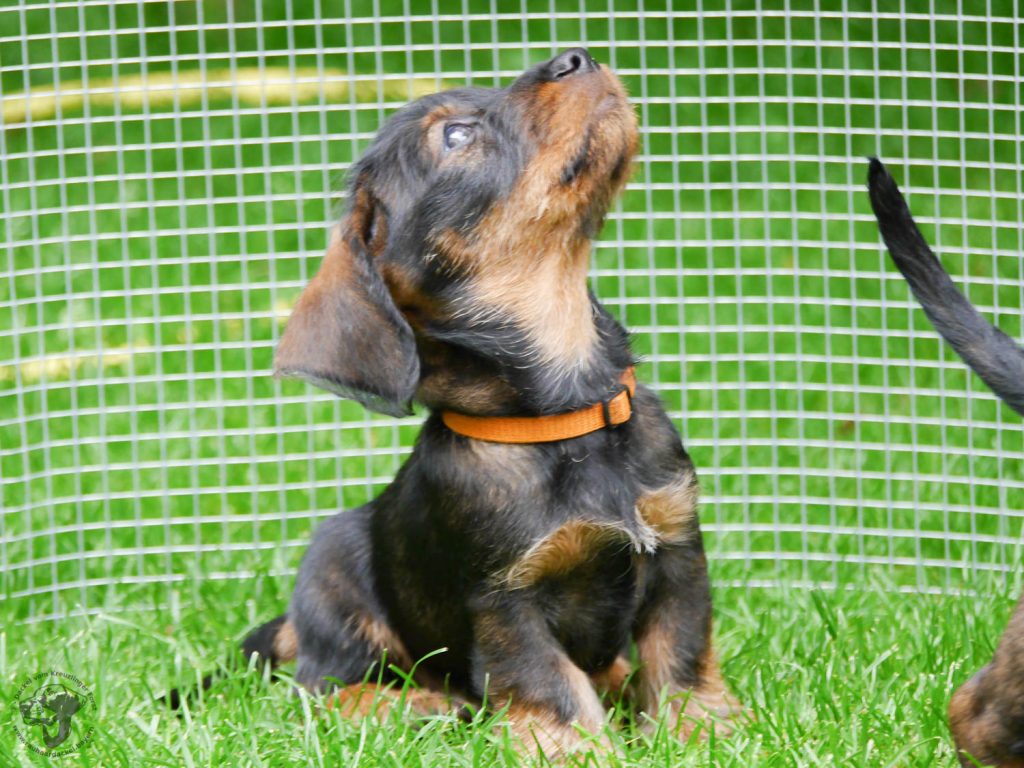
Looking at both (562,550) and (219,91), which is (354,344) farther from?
(219,91)

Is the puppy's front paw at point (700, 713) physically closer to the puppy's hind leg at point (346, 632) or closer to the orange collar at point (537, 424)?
the puppy's hind leg at point (346, 632)

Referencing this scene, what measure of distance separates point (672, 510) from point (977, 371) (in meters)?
0.90

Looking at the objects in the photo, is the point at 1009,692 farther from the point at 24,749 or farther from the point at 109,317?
the point at 109,317

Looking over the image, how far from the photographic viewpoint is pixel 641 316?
21.6 feet

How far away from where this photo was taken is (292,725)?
13.2 ft

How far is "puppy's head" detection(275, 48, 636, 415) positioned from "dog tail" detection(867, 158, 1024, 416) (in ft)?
2.47

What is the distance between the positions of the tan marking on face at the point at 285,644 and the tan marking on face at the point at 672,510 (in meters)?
1.20

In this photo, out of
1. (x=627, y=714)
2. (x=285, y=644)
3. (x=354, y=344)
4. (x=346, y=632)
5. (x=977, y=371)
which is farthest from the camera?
(x=285, y=644)

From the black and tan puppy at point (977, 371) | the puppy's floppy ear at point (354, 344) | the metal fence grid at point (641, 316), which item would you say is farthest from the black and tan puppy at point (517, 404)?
the black and tan puppy at point (977, 371)

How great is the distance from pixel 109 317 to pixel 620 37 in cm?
360

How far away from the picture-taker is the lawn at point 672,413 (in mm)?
4203

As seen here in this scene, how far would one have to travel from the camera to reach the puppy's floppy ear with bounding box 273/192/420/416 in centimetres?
369

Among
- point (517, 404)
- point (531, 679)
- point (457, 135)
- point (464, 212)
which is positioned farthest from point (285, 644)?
point (457, 135)

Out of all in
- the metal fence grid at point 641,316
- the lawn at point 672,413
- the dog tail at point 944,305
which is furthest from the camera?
the metal fence grid at point 641,316
